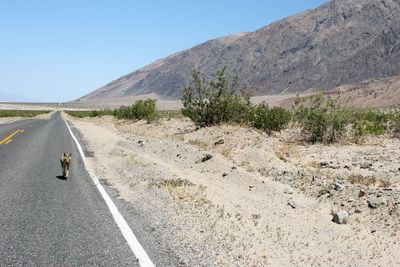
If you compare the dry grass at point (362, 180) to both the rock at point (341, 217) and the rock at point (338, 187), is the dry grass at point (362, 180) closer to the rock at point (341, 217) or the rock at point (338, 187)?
the rock at point (338, 187)

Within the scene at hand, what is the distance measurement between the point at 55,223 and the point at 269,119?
17088mm

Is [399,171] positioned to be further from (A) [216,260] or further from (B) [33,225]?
(B) [33,225]

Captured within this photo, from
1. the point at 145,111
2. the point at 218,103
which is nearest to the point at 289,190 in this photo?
the point at 218,103

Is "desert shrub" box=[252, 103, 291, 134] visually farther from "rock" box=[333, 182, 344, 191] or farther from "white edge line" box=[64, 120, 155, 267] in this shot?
"white edge line" box=[64, 120, 155, 267]

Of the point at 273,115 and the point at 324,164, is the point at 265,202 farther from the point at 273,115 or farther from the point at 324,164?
the point at 273,115

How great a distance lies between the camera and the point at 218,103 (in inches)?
966

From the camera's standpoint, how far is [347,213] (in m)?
8.02

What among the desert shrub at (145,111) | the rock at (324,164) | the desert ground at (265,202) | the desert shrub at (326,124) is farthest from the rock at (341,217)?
the desert shrub at (145,111)

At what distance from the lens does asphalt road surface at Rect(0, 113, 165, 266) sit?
18.4 feet

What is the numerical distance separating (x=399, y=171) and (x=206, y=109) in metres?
14.0

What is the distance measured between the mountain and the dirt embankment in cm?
13435

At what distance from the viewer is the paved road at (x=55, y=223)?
18.4ft

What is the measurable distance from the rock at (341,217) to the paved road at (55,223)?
3.57 metres

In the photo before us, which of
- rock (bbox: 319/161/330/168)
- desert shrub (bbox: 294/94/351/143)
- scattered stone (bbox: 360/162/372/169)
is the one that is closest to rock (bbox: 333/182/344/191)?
scattered stone (bbox: 360/162/372/169)
